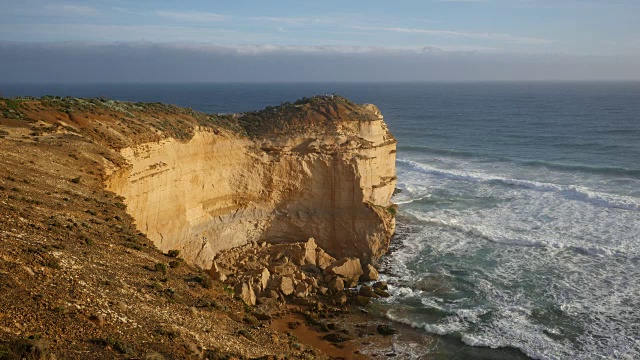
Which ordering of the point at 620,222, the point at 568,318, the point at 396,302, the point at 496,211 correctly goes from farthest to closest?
the point at 496,211, the point at 620,222, the point at 396,302, the point at 568,318

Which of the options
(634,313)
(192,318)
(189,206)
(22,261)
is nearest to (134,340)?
(192,318)

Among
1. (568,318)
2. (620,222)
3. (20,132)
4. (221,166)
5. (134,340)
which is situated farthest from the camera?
(620,222)

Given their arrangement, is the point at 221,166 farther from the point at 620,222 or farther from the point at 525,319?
the point at 620,222

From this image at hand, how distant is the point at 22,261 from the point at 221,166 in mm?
17129

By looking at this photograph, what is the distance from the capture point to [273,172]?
93.5 feet

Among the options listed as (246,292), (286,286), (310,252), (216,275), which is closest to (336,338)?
(286,286)

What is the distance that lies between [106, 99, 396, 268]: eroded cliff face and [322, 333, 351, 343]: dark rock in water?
692 cm

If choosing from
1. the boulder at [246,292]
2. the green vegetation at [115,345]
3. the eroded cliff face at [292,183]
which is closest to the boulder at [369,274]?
the eroded cliff face at [292,183]

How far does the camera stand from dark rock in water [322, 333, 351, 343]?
70.1ft

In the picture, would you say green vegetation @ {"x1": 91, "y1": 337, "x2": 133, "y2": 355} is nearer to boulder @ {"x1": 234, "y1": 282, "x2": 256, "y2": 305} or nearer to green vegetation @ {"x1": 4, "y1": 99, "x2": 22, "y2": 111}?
boulder @ {"x1": 234, "y1": 282, "x2": 256, "y2": 305}

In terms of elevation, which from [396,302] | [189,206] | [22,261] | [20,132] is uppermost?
[20,132]

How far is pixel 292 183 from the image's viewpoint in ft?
94.7

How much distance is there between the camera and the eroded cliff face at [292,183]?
26.1 metres

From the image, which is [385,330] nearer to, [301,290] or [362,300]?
[362,300]
